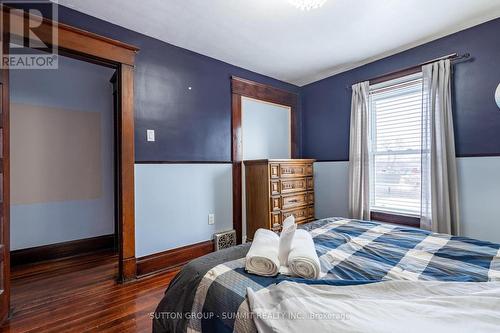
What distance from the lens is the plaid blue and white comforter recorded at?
35.9 inches

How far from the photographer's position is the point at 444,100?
2.30 meters

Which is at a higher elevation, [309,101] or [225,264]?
[309,101]

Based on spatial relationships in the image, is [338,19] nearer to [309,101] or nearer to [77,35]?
[309,101]

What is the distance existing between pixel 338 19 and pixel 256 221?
7.39 feet

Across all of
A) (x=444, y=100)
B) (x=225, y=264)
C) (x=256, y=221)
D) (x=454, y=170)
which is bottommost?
(x=256, y=221)

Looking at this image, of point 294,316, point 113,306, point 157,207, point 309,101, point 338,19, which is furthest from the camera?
point 309,101

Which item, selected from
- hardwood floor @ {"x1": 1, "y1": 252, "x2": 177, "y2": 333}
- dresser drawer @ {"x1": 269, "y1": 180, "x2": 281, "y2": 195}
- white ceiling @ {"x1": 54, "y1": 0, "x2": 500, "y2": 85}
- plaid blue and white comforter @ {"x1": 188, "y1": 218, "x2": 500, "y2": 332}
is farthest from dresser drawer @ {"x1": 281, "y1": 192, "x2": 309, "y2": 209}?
white ceiling @ {"x1": 54, "y1": 0, "x2": 500, "y2": 85}

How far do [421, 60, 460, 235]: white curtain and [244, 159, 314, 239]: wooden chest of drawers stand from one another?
130 cm

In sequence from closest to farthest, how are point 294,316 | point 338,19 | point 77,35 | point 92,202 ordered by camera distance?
point 294,316
point 77,35
point 338,19
point 92,202

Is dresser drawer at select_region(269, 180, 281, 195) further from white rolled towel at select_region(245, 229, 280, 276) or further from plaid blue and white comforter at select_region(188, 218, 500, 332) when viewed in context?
white rolled towel at select_region(245, 229, 280, 276)

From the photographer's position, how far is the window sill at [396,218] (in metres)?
2.58

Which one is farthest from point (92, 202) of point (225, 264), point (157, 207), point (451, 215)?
point (451, 215)

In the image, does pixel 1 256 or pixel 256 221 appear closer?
Result: pixel 1 256

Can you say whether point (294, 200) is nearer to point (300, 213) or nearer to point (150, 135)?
point (300, 213)
